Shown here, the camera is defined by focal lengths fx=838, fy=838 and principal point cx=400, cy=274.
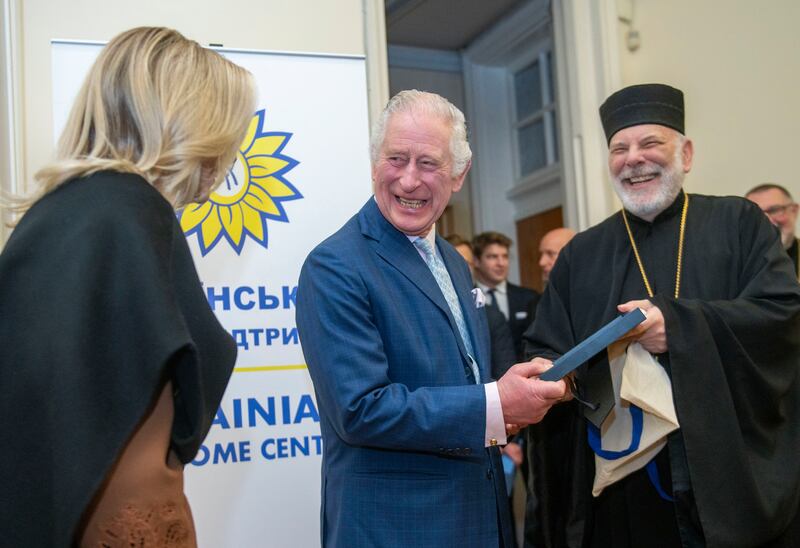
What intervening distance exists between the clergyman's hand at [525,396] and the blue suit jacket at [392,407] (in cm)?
6

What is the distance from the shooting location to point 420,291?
2.05 meters

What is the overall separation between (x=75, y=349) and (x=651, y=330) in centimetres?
165

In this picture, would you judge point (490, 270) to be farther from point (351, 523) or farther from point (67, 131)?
point (67, 131)

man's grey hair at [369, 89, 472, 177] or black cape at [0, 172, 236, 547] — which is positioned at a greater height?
man's grey hair at [369, 89, 472, 177]

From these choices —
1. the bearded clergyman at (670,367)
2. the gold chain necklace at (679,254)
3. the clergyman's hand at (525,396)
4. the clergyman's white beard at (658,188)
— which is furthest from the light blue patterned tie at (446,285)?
the clergyman's white beard at (658,188)

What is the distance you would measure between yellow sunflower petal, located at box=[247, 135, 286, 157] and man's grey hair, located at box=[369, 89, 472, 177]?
45.9 inches

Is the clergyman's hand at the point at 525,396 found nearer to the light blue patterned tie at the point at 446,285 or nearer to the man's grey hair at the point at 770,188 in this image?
the light blue patterned tie at the point at 446,285

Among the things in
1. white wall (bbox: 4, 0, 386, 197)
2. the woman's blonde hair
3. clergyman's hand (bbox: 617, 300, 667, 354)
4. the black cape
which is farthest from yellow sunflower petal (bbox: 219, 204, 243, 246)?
the black cape

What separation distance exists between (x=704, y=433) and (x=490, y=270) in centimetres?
350

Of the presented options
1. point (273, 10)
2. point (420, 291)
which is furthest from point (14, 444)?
point (273, 10)

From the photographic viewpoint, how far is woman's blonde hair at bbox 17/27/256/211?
4.52ft

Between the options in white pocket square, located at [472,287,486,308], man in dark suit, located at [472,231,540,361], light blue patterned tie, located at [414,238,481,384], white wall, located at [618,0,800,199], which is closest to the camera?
light blue patterned tie, located at [414,238,481,384]

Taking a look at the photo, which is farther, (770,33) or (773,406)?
(770,33)

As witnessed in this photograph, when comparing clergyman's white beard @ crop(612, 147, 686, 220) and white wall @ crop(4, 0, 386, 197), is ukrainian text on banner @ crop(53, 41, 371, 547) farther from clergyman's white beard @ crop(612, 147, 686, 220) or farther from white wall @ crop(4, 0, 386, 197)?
clergyman's white beard @ crop(612, 147, 686, 220)
